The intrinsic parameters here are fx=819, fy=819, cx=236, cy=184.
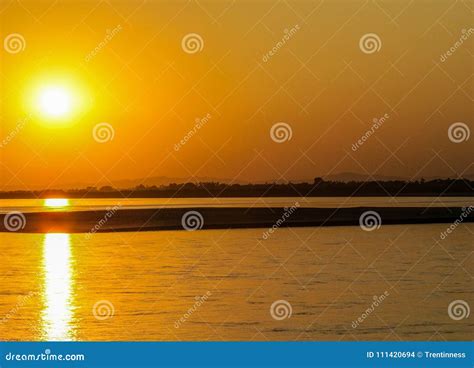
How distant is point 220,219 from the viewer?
46844mm

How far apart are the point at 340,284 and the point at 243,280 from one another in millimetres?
2360

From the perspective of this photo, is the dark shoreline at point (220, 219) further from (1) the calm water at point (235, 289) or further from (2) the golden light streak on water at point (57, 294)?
(2) the golden light streak on water at point (57, 294)

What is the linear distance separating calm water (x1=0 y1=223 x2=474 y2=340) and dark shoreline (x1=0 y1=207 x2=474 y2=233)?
1108cm

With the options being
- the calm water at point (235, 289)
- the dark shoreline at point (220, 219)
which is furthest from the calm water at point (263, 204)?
the calm water at point (235, 289)

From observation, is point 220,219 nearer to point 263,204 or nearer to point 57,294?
point 263,204

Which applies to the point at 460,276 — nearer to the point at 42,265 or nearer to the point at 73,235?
the point at 42,265

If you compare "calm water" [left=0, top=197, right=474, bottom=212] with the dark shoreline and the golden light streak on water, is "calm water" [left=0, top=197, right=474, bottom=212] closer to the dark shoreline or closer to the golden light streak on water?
the dark shoreline

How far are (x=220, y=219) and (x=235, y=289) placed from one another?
28735 mm

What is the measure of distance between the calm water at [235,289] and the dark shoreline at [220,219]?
36.4 ft

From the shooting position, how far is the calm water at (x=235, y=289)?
1377 centimetres

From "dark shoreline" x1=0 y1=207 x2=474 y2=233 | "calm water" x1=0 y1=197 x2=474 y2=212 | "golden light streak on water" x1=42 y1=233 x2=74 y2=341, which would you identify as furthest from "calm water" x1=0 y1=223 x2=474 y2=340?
"calm water" x1=0 y1=197 x2=474 y2=212

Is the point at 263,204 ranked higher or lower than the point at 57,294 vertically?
higher

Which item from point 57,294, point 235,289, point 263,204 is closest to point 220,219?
point 263,204

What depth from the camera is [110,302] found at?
54.4ft
